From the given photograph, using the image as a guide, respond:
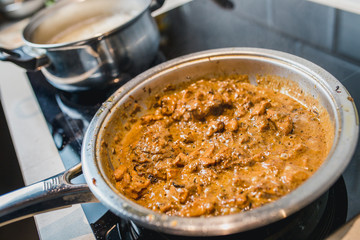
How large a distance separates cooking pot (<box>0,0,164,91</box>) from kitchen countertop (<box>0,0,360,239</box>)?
29 centimetres

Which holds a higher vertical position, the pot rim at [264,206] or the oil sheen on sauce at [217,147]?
the pot rim at [264,206]

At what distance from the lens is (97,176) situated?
0.90 m

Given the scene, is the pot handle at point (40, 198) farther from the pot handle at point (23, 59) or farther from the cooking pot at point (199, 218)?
the pot handle at point (23, 59)

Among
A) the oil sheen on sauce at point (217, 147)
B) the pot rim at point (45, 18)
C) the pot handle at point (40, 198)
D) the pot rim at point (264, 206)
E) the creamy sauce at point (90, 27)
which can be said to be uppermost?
the pot rim at point (45, 18)

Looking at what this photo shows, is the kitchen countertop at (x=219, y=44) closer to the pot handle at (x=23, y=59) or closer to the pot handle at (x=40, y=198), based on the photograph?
the pot handle at (x=40, y=198)

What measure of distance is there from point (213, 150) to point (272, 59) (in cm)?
48

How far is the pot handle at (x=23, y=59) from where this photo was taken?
4.89ft

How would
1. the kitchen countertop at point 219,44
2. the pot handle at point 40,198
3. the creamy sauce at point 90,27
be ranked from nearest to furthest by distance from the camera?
the pot handle at point 40,198 → the kitchen countertop at point 219,44 → the creamy sauce at point 90,27

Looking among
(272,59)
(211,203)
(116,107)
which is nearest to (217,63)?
(272,59)

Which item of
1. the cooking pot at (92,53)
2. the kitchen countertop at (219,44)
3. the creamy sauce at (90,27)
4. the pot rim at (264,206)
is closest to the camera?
the pot rim at (264,206)

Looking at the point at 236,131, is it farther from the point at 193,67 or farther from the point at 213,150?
the point at 193,67

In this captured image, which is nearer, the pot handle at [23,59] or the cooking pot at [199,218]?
the cooking pot at [199,218]

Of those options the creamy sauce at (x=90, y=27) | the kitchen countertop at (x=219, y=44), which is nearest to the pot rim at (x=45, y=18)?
the creamy sauce at (x=90, y=27)

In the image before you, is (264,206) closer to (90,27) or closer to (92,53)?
(92,53)
